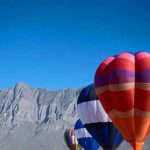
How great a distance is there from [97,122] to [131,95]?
9.18 metres

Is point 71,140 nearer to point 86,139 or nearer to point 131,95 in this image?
point 86,139

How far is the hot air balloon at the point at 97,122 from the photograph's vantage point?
38156mm

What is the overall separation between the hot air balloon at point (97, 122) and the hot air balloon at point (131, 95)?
6.04 metres

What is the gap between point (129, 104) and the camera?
31.2 metres

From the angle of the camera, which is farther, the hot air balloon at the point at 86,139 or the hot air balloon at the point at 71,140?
the hot air balloon at the point at 71,140

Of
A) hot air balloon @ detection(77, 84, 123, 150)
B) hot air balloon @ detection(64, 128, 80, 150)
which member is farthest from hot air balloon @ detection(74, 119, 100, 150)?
hot air balloon @ detection(64, 128, 80, 150)

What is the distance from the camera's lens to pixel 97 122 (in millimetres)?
39438

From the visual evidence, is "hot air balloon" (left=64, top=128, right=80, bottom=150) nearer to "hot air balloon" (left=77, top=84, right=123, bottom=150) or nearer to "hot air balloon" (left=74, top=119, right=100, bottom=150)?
"hot air balloon" (left=74, top=119, right=100, bottom=150)

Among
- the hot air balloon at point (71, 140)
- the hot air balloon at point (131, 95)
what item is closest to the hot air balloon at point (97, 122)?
the hot air balloon at point (131, 95)

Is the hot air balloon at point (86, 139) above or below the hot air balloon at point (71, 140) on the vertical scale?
above

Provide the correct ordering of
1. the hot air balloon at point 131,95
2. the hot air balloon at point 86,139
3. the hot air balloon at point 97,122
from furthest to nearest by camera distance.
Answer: the hot air balloon at point 86,139 < the hot air balloon at point 97,122 < the hot air balloon at point 131,95

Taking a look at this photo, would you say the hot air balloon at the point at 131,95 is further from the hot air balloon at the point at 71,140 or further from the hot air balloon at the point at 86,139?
the hot air balloon at the point at 71,140

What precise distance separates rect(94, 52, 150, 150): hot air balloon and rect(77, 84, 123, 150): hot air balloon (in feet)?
→ 19.8

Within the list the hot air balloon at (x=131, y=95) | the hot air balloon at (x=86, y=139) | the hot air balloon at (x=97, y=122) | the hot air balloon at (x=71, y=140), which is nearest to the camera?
the hot air balloon at (x=131, y=95)
